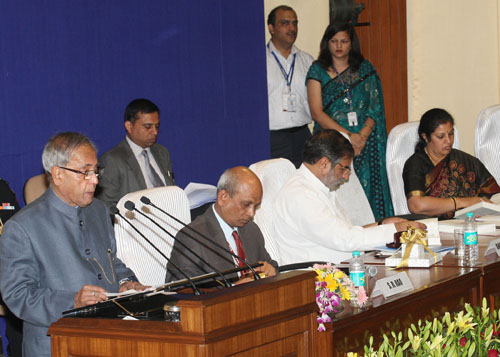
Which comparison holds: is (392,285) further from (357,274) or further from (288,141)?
(288,141)

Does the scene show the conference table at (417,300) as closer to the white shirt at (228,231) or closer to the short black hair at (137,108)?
the white shirt at (228,231)

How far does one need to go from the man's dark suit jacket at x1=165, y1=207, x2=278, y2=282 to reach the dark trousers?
2.88m

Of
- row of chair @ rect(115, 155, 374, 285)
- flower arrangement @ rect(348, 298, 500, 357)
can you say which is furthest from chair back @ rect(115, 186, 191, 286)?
flower arrangement @ rect(348, 298, 500, 357)

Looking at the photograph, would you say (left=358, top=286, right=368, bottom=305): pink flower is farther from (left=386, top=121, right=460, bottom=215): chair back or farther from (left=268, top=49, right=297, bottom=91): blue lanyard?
(left=268, top=49, right=297, bottom=91): blue lanyard

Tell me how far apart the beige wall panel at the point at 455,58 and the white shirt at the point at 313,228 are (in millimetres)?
4376

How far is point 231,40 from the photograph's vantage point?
6.01m

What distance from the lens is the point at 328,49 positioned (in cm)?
620

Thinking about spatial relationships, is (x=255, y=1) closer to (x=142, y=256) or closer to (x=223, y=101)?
(x=223, y=101)

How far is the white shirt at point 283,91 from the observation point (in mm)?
6504

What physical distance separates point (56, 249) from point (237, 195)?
34.4 inches

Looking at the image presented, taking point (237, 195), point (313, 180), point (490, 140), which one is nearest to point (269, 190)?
point (313, 180)

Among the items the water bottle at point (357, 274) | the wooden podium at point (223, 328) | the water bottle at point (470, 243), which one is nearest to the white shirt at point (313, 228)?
the water bottle at point (470, 243)

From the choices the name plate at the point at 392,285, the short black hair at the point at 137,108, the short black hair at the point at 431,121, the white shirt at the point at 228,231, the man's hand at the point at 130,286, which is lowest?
the name plate at the point at 392,285

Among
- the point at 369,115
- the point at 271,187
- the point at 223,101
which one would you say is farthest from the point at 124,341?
the point at 369,115
